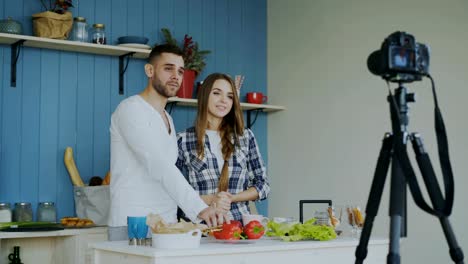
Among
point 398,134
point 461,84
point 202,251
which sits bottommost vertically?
point 202,251

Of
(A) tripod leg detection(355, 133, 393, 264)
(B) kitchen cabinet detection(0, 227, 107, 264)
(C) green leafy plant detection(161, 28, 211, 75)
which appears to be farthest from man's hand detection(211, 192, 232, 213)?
(C) green leafy plant detection(161, 28, 211, 75)

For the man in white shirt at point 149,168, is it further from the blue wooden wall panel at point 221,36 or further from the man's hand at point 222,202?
the blue wooden wall panel at point 221,36

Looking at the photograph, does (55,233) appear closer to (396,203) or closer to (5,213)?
(5,213)

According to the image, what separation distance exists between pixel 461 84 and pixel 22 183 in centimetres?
234

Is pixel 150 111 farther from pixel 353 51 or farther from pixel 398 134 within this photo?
pixel 353 51

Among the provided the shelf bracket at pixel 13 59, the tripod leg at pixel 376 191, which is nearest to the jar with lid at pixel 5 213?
the shelf bracket at pixel 13 59

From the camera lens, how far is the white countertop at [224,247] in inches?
77.3

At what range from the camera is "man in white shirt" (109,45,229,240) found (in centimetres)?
240

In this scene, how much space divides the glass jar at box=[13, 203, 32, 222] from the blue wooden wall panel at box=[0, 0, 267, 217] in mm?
82

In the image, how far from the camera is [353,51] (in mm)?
3951

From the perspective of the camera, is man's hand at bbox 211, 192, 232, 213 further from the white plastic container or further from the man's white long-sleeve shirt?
the white plastic container

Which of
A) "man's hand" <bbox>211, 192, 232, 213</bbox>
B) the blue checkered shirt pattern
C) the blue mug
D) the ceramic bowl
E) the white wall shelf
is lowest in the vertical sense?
the blue mug

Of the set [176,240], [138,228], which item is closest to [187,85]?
[138,228]

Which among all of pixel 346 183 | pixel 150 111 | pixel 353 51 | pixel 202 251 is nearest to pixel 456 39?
pixel 353 51
